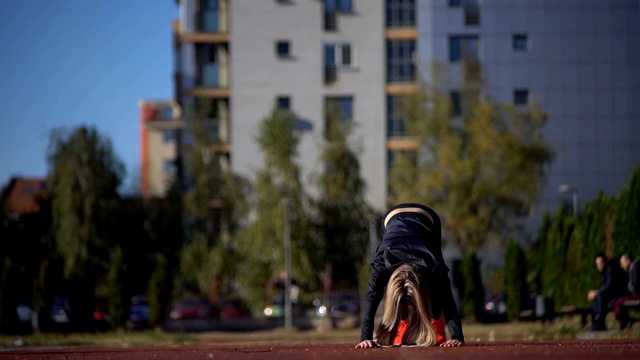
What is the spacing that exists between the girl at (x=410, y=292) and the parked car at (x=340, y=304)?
145 ft

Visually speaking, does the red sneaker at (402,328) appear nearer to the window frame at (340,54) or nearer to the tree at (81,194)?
the tree at (81,194)

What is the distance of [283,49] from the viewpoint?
66938mm

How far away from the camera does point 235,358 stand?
31.9 ft

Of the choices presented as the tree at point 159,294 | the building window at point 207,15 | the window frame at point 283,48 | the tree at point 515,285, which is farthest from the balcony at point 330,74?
the tree at point 515,285

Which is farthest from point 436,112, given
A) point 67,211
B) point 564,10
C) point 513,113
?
point 67,211

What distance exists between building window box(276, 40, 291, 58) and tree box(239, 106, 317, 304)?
354 inches

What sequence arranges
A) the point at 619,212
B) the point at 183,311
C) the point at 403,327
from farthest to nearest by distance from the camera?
the point at 183,311 < the point at 619,212 < the point at 403,327

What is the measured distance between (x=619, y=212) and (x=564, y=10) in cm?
3341

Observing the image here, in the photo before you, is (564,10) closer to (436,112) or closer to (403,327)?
(436,112)

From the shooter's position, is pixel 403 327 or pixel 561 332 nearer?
pixel 403 327

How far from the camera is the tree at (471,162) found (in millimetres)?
53469

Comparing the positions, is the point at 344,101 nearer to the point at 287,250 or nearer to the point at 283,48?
the point at 283,48

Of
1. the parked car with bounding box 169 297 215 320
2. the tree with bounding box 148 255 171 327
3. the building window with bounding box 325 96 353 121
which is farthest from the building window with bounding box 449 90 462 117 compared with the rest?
the tree with bounding box 148 255 171 327

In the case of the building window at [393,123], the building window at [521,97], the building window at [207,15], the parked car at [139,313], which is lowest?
the parked car at [139,313]
